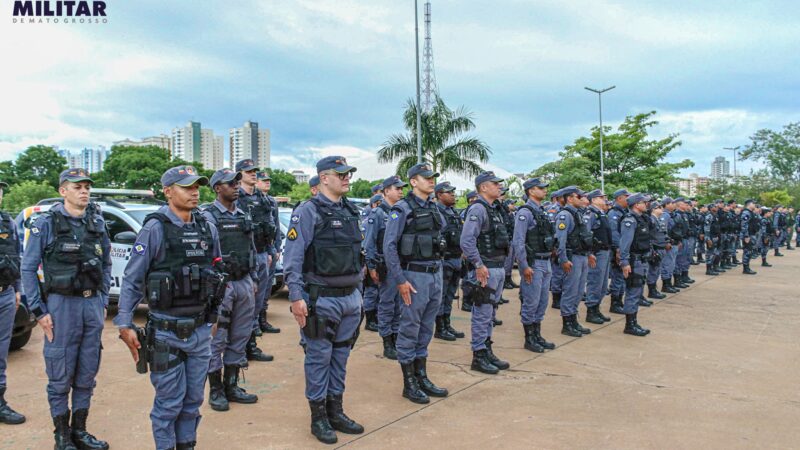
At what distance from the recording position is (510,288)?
40.3 feet

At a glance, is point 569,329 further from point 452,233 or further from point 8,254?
point 8,254

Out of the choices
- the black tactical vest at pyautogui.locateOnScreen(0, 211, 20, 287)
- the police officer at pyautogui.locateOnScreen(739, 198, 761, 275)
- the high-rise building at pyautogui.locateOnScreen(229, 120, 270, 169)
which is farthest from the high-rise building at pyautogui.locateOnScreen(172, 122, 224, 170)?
the black tactical vest at pyautogui.locateOnScreen(0, 211, 20, 287)

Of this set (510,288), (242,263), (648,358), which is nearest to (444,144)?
(510,288)

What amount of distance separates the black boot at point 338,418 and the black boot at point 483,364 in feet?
6.05

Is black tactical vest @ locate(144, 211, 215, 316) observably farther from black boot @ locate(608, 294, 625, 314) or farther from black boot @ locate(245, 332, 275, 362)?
black boot @ locate(608, 294, 625, 314)

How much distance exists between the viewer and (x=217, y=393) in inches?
186

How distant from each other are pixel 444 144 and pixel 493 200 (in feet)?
56.2

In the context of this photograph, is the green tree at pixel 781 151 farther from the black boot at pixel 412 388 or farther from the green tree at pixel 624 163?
the black boot at pixel 412 388

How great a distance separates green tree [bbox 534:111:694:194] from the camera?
26.9 meters

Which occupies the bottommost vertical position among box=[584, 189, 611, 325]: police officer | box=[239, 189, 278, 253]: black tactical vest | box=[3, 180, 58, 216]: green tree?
box=[584, 189, 611, 325]: police officer

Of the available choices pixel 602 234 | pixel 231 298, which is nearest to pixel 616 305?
pixel 602 234

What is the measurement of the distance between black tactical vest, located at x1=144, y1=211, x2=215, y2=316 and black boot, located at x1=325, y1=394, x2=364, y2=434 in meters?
1.34

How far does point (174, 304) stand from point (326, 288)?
3.71ft

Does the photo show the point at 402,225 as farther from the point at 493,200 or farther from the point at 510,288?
the point at 510,288
